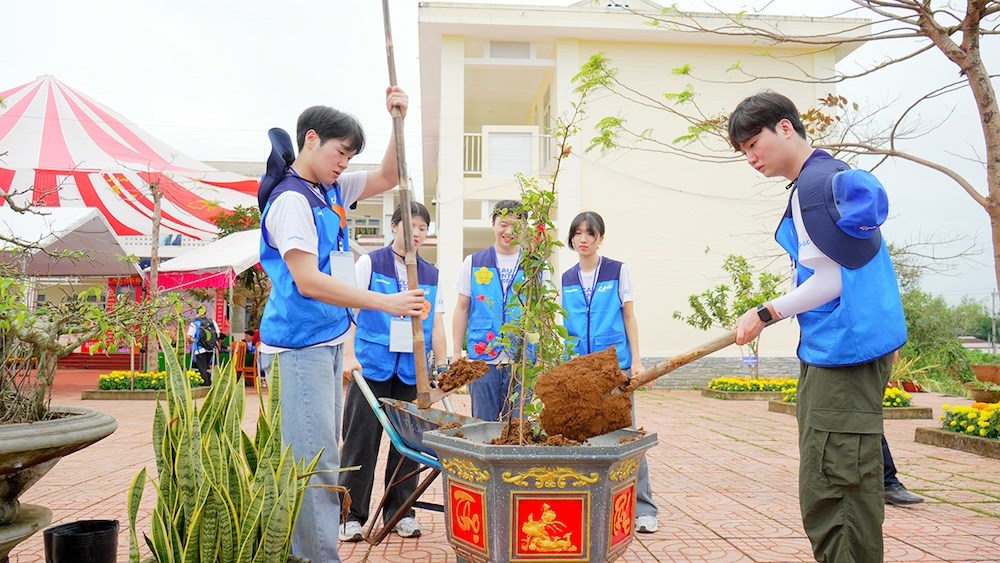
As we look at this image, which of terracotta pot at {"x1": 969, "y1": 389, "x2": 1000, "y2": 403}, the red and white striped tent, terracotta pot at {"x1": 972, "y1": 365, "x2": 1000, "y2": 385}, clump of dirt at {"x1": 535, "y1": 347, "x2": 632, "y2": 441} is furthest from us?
the red and white striped tent

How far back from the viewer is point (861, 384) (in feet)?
6.75

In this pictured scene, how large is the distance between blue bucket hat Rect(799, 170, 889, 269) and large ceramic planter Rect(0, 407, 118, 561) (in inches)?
90.4

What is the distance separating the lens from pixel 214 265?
33.6 feet

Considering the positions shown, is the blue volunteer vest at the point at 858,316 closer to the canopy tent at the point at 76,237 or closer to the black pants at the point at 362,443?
the black pants at the point at 362,443

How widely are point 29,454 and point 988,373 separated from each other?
12.1m

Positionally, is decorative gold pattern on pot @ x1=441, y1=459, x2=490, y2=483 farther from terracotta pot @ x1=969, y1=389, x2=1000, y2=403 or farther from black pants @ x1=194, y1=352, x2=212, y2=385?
black pants @ x1=194, y1=352, x2=212, y2=385

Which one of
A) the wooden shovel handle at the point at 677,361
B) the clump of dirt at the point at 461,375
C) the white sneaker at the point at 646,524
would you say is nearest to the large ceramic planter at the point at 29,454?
the clump of dirt at the point at 461,375

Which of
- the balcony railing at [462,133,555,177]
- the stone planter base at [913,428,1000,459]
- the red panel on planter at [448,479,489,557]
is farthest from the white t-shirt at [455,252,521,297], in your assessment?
the balcony railing at [462,133,555,177]

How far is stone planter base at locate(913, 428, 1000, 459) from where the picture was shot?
5.94 metres

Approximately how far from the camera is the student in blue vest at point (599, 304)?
3676 millimetres

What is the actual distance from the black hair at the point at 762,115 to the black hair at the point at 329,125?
1.32 meters

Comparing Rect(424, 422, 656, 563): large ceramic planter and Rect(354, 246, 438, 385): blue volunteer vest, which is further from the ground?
Rect(354, 246, 438, 385): blue volunteer vest

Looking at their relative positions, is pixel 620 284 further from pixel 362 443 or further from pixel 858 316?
pixel 858 316

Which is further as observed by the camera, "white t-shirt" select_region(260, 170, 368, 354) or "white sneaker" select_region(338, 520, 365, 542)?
"white sneaker" select_region(338, 520, 365, 542)
